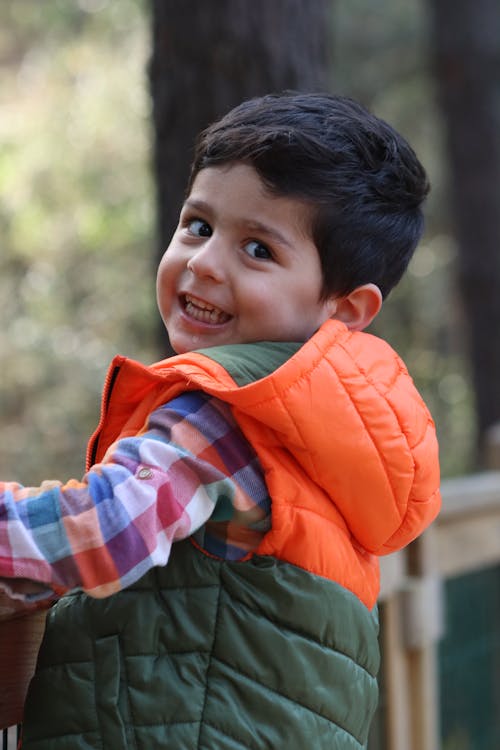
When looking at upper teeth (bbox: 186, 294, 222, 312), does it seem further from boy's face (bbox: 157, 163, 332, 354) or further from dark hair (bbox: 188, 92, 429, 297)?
dark hair (bbox: 188, 92, 429, 297)

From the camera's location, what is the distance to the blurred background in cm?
877

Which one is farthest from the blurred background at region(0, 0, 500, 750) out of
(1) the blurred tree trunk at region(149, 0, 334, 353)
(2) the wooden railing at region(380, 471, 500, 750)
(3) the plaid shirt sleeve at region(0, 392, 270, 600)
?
(3) the plaid shirt sleeve at region(0, 392, 270, 600)

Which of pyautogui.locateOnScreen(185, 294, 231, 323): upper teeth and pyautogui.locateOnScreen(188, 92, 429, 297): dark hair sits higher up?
pyautogui.locateOnScreen(188, 92, 429, 297): dark hair

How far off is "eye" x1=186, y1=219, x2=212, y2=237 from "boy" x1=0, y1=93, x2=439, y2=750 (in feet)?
0.07

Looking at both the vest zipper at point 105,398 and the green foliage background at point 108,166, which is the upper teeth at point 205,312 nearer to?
the vest zipper at point 105,398

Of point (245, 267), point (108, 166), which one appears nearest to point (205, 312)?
point (245, 267)

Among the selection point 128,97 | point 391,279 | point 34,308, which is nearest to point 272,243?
point 391,279

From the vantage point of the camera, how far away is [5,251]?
43.1ft

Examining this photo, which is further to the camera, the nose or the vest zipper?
the nose

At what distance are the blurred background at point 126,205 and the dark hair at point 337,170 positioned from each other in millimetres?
5711

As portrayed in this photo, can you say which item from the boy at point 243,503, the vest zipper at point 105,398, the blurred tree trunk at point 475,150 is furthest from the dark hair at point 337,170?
the blurred tree trunk at point 475,150

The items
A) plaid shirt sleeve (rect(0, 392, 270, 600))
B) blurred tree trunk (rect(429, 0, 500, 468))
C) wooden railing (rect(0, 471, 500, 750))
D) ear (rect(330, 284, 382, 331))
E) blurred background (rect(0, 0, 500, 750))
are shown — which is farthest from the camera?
blurred background (rect(0, 0, 500, 750))

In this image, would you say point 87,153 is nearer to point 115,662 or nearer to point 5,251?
point 5,251

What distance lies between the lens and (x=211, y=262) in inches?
64.1
